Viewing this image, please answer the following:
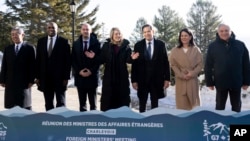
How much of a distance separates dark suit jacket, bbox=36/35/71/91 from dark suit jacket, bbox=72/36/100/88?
14cm

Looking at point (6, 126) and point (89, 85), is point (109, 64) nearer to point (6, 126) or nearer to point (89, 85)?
point (89, 85)

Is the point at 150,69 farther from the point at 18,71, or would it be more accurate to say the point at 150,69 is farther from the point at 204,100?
the point at 204,100

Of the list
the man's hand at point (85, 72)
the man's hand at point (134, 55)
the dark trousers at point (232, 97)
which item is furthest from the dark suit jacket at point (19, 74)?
the dark trousers at point (232, 97)

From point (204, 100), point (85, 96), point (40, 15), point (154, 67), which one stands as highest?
point (40, 15)

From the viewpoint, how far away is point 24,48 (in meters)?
6.16

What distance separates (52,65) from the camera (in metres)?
6.06

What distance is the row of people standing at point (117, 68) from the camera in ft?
19.3

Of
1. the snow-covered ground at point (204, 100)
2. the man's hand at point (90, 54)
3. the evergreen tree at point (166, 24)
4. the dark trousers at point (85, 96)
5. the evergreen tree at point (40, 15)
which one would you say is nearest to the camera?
the man's hand at point (90, 54)

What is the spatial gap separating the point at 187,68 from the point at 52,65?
217cm

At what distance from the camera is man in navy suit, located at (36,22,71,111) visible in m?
6.07

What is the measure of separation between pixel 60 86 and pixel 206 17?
39437mm

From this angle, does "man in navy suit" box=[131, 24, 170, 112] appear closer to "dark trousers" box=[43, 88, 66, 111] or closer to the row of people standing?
the row of people standing

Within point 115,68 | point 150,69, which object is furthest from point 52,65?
point 150,69

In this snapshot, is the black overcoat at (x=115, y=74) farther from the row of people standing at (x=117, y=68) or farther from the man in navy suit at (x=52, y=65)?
the man in navy suit at (x=52, y=65)
